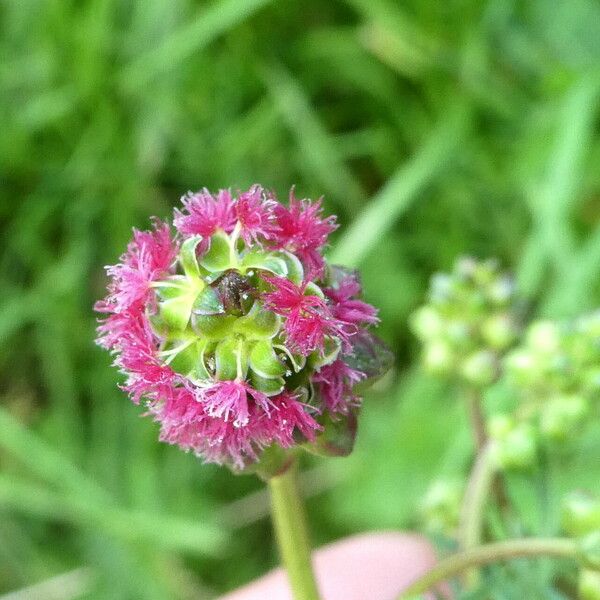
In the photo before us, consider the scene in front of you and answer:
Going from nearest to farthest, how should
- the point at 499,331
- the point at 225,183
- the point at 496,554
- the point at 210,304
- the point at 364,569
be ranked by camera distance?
the point at 210,304
the point at 496,554
the point at 499,331
the point at 364,569
the point at 225,183

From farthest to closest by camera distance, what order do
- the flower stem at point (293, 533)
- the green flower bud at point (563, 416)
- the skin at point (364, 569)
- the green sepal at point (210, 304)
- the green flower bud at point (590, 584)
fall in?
1. the skin at point (364, 569)
2. the green flower bud at point (563, 416)
3. the green flower bud at point (590, 584)
4. the flower stem at point (293, 533)
5. the green sepal at point (210, 304)

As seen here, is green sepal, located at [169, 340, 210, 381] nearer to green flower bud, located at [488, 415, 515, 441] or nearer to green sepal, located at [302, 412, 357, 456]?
green sepal, located at [302, 412, 357, 456]

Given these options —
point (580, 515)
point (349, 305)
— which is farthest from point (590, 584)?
point (349, 305)

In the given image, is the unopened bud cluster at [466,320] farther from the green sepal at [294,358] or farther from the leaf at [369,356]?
the green sepal at [294,358]

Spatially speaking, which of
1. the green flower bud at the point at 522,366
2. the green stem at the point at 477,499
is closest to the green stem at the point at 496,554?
the green stem at the point at 477,499

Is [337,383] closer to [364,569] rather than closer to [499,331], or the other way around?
[499,331]

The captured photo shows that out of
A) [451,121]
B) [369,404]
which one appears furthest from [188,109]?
[369,404]
